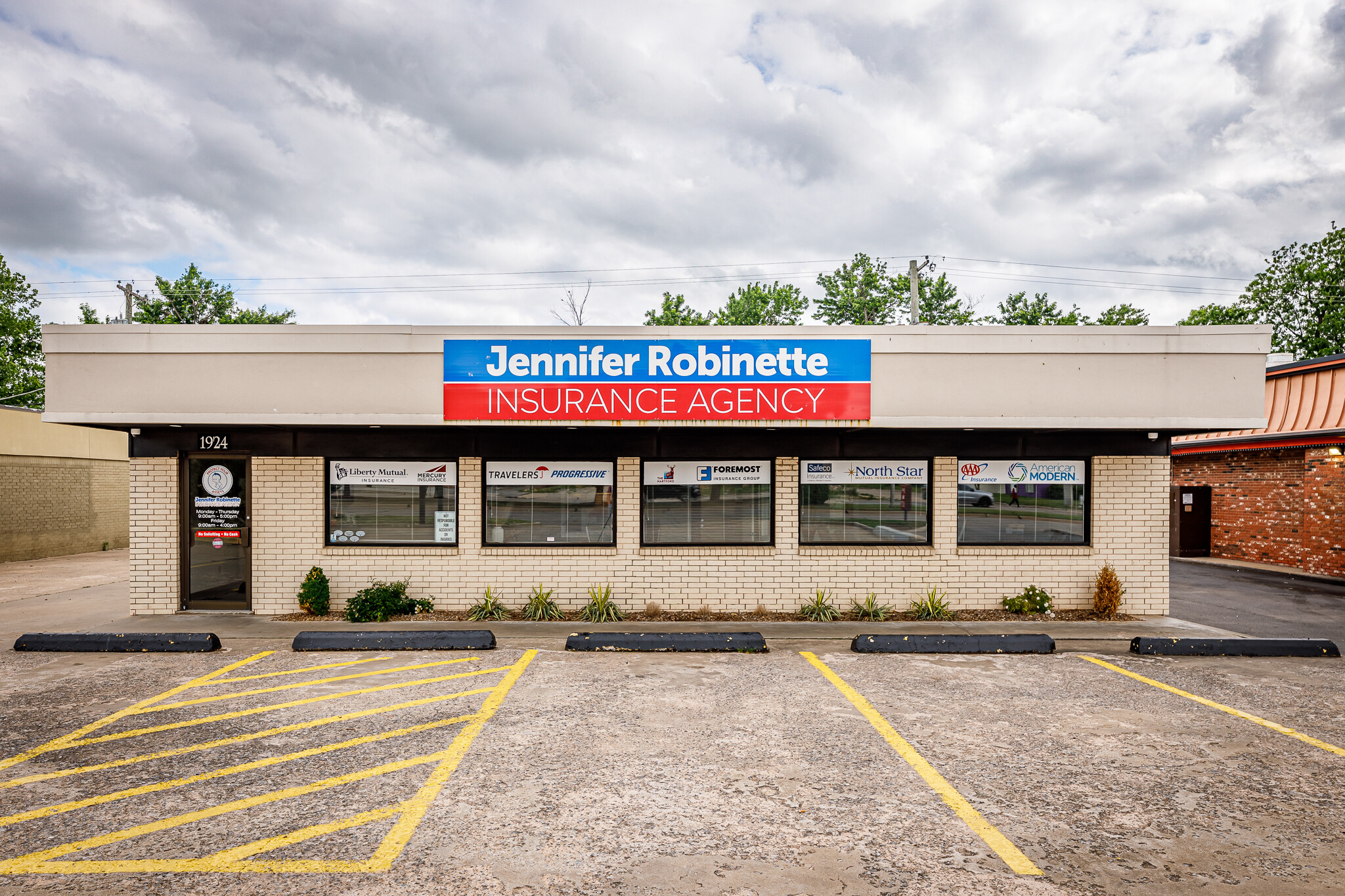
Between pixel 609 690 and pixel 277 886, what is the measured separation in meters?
4.05

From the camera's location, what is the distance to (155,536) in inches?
451

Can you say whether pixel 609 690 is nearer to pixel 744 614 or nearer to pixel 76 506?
pixel 744 614

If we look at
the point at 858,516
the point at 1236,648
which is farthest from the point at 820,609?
the point at 1236,648

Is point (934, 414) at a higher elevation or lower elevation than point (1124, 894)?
higher

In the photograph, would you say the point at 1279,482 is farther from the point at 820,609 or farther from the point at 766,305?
the point at 766,305

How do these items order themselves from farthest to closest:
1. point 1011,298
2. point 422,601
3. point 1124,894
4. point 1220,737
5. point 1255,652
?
point 1011,298 → point 422,601 → point 1255,652 → point 1220,737 → point 1124,894

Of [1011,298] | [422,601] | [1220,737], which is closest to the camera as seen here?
[1220,737]

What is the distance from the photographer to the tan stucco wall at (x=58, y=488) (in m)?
19.2

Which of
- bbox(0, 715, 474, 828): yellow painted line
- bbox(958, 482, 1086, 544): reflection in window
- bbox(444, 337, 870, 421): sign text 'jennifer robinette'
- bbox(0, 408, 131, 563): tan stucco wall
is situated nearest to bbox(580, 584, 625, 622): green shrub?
bbox(444, 337, 870, 421): sign text 'jennifer robinette'

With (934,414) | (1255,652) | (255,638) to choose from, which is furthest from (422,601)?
(1255,652)

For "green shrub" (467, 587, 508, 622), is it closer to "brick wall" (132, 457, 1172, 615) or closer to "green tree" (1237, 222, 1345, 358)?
"brick wall" (132, 457, 1172, 615)

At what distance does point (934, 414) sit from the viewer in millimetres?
10766

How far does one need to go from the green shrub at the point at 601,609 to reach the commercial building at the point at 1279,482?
1300cm

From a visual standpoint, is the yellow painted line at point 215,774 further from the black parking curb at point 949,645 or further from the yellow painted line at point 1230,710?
the yellow painted line at point 1230,710
